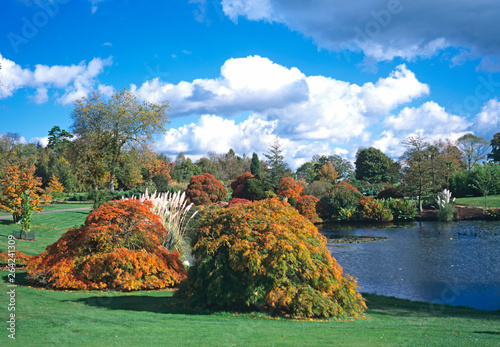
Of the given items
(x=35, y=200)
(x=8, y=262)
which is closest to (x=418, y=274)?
(x=8, y=262)

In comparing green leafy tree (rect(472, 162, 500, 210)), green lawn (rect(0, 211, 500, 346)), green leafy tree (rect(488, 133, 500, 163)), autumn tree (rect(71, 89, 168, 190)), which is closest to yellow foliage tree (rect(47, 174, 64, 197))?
autumn tree (rect(71, 89, 168, 190))

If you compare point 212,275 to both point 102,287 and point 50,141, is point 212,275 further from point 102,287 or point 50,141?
point 50,141

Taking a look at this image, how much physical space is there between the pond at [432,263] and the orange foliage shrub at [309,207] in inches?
279

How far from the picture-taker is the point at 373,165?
67.9 metres

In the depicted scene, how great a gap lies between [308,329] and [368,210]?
93.6ft

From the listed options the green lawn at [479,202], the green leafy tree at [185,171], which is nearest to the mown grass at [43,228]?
the green lawn at [479,202]

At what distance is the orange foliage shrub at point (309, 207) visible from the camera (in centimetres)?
3522

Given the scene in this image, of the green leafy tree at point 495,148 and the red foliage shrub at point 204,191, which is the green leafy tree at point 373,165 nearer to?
the green leafy tree at point 495,148

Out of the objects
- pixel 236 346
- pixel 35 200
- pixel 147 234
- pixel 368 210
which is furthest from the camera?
→ pixel 368 210

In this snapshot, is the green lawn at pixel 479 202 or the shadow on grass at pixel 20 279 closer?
the shadow on grass at pixel 20 279

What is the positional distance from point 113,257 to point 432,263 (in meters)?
13.1

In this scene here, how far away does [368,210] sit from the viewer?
111 ft

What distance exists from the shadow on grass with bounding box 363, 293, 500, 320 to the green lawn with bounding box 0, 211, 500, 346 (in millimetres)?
24

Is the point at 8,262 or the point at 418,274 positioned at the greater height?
the point at 8,262
